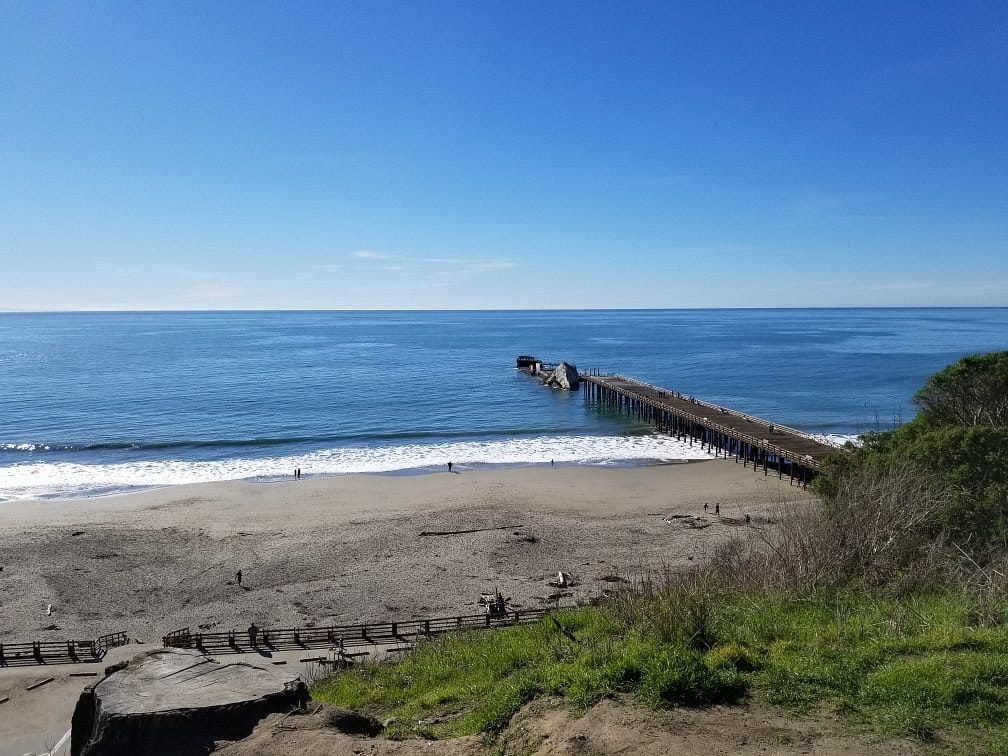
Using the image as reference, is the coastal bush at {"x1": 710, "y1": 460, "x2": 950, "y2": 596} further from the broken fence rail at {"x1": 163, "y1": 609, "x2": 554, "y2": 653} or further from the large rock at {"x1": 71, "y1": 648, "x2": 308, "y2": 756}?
the large rock at {"x1": 71, "y1": 648, "x2": 308, "y2": 756}

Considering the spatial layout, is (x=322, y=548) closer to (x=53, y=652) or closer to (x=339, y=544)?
(x=339, y=544)

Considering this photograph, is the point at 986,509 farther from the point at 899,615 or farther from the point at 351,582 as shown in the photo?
the point at 351,582

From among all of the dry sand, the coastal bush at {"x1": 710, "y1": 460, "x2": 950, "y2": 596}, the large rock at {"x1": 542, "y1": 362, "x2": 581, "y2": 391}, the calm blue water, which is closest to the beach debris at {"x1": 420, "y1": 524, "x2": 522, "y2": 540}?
the dry sand

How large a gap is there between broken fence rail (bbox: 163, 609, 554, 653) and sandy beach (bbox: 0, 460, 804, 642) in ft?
5.91

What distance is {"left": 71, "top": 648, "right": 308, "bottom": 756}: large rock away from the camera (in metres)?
7.38

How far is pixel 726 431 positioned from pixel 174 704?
40.8m

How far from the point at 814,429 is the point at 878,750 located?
47.7 metres

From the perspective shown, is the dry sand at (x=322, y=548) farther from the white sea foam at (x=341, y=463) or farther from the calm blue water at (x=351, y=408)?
the calm blue water at (x=351, y=408)

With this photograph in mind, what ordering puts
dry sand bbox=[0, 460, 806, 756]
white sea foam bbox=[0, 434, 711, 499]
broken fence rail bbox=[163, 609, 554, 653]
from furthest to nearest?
white sea foam bbox=[0, 434, 711, 499]
dry sand bbox=[0, 460, 806, 756]
broken fence rail bbox=[163, 609, 554, 653]

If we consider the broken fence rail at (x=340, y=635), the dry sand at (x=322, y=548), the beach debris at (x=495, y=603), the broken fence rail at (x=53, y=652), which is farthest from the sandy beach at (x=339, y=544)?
the broken fence rail at (x=340, y=635)

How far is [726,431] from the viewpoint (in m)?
44.3

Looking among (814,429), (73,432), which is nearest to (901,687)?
(814,429)

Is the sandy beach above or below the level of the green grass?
below

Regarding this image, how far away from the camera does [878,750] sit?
7.02 meters
